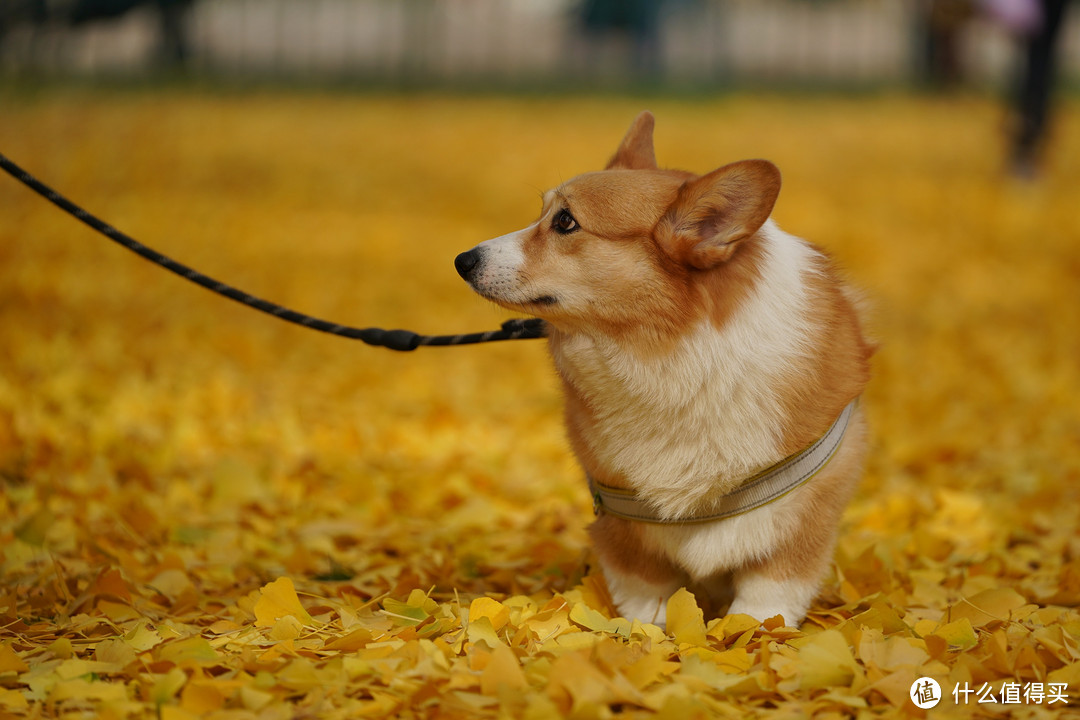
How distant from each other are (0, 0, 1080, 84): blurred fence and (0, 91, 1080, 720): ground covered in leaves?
5.20 m

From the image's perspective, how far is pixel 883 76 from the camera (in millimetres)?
22859

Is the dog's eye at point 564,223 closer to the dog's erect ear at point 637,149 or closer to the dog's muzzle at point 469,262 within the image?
the dog's muzzle at point 469,262

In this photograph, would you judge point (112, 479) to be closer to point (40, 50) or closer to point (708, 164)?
point (40, 50)

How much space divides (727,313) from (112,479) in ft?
8.99

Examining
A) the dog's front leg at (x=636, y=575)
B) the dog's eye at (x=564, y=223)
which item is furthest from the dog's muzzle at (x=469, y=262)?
the dog's front leg at (x=636, y=575)

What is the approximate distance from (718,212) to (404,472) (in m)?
2.42

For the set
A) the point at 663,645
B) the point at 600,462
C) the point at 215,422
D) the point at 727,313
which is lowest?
the point at 215,422

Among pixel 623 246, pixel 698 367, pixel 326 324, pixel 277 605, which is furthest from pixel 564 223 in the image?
pixel 277 605

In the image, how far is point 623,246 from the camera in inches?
96.3

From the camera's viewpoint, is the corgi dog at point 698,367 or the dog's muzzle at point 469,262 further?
the dog's muzzle at point 469,262

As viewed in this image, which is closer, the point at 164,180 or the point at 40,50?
the point at 40,50

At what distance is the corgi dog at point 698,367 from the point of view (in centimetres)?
234

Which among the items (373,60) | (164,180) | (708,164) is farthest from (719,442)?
(373,60)

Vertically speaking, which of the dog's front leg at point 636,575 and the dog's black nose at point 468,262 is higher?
the dog's black nose at point 468,262
